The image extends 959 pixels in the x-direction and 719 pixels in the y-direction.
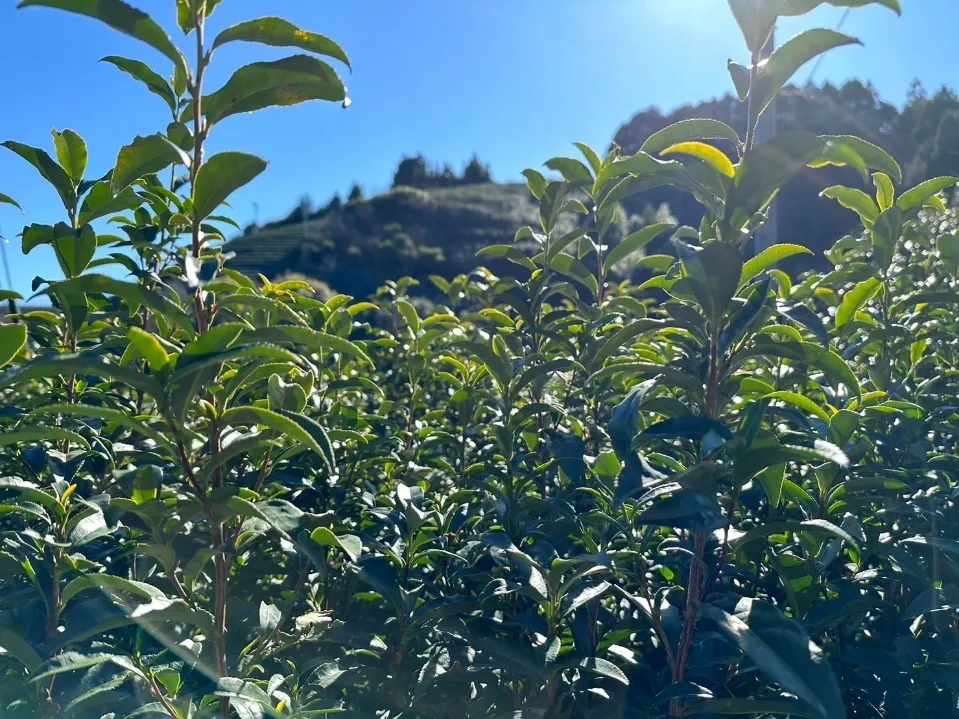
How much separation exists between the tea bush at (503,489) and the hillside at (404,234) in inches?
942

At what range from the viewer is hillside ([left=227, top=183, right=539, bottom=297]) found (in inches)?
1168

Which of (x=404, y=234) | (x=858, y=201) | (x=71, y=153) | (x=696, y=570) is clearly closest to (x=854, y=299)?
(x=858, y=201)

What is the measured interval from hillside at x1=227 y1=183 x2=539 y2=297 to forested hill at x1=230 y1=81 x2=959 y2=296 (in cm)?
5

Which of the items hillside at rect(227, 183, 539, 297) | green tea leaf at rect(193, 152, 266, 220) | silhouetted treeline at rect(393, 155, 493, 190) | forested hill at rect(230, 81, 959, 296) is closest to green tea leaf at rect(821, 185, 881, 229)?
green tea leaf at rect(193, 152, 266, 220)

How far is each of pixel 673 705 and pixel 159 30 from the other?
1890 mm

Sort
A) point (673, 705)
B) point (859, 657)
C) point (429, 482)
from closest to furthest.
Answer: point (673, 705), point (859, 657), point (429, 482)

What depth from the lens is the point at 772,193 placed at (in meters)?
1.51

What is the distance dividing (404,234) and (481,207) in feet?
16.9

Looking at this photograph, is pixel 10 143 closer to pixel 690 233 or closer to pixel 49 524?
pixel 49 524

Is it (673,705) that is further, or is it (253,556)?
(253,556)

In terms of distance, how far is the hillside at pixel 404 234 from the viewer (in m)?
29.7

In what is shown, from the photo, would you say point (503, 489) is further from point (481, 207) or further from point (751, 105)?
point (481, 207)

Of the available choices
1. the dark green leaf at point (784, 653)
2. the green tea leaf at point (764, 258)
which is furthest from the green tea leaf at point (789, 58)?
the dark green leaf at point (784, 653)

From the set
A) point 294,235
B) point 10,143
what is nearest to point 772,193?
point 10,143
